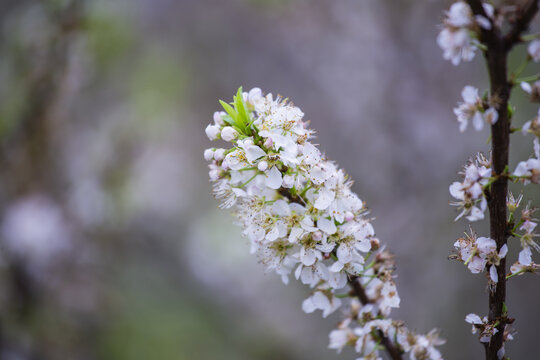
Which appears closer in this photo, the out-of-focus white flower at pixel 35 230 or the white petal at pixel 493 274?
the white petal at pixel 493 274

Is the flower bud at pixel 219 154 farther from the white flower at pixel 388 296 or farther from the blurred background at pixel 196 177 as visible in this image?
the blurred background at pixel 196 177

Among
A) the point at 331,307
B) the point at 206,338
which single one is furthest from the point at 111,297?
the point at 331,307

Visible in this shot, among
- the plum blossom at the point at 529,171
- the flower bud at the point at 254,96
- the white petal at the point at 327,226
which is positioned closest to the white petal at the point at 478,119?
the plum blossom at the point at 529,171

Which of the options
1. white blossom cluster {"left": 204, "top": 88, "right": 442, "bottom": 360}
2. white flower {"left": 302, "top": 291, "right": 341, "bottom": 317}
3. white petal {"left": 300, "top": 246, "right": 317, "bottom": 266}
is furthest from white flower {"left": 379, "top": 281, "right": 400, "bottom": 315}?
white petal {"left": 300, "top": 246, "right": 317, "bottom": 266}

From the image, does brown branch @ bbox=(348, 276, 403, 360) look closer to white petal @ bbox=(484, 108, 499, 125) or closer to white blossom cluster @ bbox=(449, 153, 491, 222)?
white blossom cluster @ bbox=(449, 153, 491, 222)

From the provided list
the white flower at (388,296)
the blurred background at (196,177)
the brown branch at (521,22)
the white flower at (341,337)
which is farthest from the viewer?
the blurred background at (196,177)

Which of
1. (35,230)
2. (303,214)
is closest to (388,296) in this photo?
(303,214)

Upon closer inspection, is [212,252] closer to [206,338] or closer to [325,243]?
[206,338]
